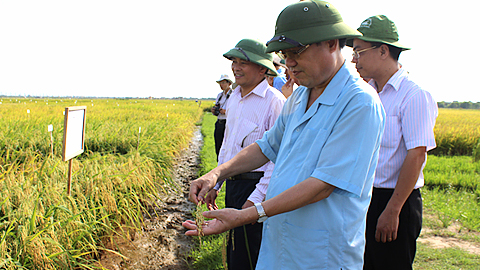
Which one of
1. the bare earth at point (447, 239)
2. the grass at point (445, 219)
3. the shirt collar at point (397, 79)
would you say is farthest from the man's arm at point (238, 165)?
the bare earth at point (447, 239)

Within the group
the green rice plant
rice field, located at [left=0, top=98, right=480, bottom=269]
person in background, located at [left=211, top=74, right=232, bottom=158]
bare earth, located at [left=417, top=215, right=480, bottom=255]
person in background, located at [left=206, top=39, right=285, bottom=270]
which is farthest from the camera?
person in background, located at [left=211, top=74, right=232, bottom=158]

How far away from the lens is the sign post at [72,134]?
281 cm

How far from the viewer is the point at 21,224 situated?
2377 millimetres

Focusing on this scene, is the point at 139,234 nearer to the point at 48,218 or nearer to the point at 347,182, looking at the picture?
the point at 48,218

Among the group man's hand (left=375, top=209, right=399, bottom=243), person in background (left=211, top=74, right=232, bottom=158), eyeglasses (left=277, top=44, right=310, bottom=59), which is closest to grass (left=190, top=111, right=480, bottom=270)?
person in background (left=211, top=74, right=232, bottom=158)

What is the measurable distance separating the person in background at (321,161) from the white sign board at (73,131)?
2.23m

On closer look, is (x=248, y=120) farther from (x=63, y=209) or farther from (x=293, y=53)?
(x=63, y=209)

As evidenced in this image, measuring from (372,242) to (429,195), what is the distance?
384 centimetres

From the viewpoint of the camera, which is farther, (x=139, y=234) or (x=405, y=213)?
(x=139, y=234)

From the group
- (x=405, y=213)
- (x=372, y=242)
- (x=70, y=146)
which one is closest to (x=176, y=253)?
(x=70, y=146)

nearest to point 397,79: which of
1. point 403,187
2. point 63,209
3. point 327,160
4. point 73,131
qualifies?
point 403,187

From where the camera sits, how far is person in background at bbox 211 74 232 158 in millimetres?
5809

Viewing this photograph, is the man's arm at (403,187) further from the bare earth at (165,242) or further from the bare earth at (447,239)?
the bare earth at (447,239)

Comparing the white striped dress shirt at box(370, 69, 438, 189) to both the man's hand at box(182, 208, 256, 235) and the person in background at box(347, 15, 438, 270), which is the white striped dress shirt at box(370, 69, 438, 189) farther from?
the man's hand at box(182, 208, 256, 235)
